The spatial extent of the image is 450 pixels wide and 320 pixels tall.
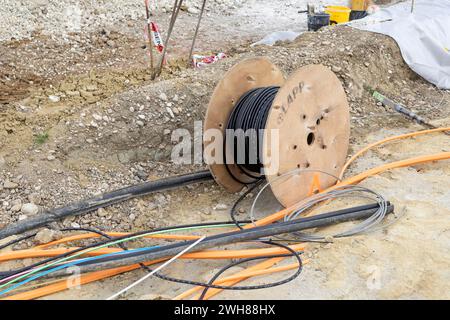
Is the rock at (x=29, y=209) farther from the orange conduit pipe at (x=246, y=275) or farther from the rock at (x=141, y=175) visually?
the orange conduit pipe at (x=246, y=275)

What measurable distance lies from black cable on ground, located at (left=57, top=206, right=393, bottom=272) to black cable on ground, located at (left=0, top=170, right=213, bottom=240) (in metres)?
0.91

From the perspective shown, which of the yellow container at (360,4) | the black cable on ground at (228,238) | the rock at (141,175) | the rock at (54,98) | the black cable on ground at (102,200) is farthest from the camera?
the yellow container at (360,4)

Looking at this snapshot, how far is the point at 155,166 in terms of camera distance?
5.35 m

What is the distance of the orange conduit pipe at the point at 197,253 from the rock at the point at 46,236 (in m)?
0.24

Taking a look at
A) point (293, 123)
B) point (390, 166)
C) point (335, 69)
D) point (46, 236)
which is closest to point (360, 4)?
point (335, 69)

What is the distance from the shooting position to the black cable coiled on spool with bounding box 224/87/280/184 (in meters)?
4.48

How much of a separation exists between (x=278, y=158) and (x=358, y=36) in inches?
154

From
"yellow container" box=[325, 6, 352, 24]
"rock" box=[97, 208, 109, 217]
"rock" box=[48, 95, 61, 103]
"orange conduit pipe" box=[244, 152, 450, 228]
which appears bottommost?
"rock" box=[97, 208, 109, 217]

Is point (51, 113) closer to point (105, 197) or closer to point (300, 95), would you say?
point (105, 197)

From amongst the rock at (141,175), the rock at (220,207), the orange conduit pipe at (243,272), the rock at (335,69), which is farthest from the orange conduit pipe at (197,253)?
the rock at (335,69)

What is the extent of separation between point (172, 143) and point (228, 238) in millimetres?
2017

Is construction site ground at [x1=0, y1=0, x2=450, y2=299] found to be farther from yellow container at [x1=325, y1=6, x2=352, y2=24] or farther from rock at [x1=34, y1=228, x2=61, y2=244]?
yellow container at [x1=325, y1=6, x2=352, y2=24]

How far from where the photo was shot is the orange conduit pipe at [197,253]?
3.70 meters

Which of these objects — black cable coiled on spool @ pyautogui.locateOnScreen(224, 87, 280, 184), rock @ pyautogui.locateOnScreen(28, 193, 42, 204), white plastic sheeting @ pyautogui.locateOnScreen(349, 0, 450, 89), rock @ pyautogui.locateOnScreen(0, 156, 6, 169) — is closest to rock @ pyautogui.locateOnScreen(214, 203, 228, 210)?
black cable coiled on spool @ pyautogui.locateOnScreen(224, 87, 280, 184)
